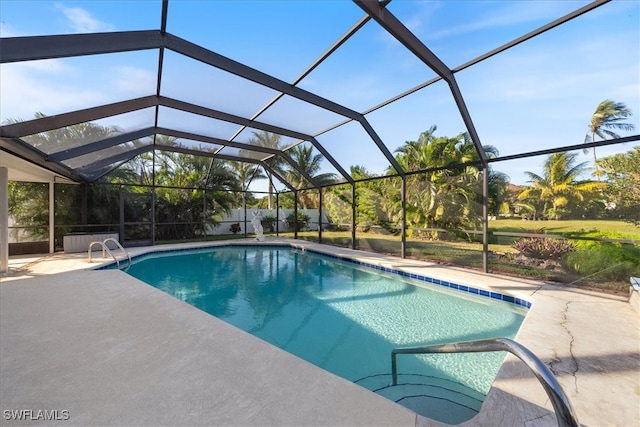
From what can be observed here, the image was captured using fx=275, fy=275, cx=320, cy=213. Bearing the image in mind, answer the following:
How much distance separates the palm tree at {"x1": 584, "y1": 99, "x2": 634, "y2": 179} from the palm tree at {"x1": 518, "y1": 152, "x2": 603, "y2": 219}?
7.86ft

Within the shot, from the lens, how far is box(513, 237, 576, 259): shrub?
6884mm

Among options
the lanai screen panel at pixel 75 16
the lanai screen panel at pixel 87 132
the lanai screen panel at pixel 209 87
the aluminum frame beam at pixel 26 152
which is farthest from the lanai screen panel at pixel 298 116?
the aluminum frame beam at pixel 26 152

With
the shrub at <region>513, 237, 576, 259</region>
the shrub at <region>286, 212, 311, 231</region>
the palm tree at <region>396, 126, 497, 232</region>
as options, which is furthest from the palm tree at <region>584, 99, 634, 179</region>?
the shrub at <region>286, 212, 311, 231</region>

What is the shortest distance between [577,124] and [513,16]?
10.3 ft

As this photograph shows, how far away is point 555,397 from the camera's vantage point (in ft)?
3.41

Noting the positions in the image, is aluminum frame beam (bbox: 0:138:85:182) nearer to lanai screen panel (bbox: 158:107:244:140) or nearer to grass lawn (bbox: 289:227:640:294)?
lanai screen panel (bbox: 158:107:244:140)

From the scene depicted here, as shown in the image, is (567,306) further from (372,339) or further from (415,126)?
(415,126)

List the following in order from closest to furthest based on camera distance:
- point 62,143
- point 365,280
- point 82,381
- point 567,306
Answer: point 82,381 → point 567,306 → point 62,143 → point 365,280

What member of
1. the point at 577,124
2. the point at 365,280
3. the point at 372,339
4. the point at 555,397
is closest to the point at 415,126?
the point at 577,124

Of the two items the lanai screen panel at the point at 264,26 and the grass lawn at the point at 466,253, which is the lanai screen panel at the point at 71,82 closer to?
the lanai screen panel at the point at 264,26

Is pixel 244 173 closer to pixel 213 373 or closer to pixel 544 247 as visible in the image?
pixel 544 247

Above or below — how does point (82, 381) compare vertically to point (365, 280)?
above

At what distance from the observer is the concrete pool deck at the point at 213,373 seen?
1708 mm

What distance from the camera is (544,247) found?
7266 mm
